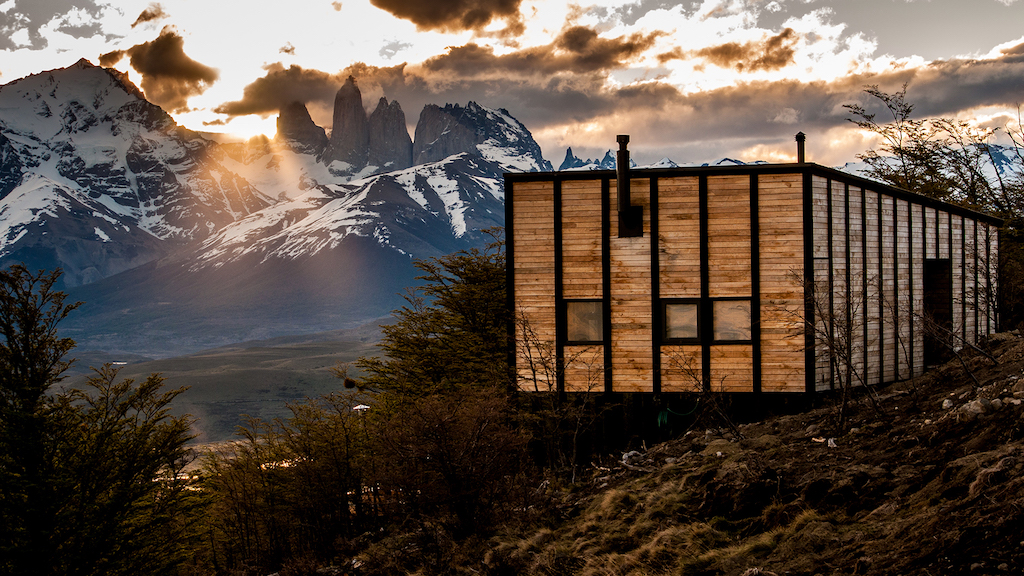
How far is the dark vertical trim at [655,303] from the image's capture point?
14734 millimetres

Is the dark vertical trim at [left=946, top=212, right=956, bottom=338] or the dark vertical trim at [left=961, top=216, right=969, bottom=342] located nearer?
the dark vertical trim at [left=946, top=212, right=956, bottom=338]

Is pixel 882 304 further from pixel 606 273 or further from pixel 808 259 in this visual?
pixel 606 273

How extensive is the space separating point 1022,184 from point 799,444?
20.3 meters

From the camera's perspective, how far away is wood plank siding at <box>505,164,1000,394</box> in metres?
14.5

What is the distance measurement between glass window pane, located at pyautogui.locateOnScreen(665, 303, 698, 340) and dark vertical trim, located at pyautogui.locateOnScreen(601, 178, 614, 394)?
1.34m

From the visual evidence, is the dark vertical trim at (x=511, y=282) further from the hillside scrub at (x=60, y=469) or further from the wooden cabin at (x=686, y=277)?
the hillside scrub at (x=60, y=469)

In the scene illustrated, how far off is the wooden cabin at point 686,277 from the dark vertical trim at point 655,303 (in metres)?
0.02

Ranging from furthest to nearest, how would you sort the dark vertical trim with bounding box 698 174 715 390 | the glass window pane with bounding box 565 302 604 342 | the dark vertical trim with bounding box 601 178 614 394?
the glass window pane with bounding box 565 302 604 342
the dark vertical trim with bounding box 601 178 614 394
the dark vertical trim with bounding box 698 174 715 390

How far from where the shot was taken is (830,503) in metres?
7.12

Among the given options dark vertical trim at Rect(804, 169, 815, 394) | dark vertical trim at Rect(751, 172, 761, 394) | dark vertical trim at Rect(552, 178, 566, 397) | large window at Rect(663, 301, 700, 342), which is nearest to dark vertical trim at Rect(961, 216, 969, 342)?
dark vertical trim at Rect(804, 169, 815, 394)

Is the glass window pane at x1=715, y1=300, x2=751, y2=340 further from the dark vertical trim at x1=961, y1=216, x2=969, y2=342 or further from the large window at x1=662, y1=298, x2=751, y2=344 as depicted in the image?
the dark vertical trim at x1=961, y1=216, x2=969, y2=342

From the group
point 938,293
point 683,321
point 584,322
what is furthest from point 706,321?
point 938,293

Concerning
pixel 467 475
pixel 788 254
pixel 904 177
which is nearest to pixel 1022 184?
pixel 904 177

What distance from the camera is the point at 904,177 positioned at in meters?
28.4
